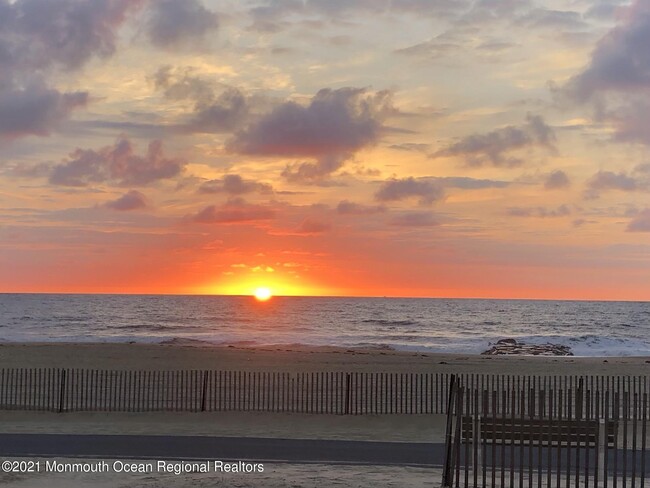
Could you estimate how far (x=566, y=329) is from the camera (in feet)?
385

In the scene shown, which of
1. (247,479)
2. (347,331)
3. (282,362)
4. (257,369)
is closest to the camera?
(247,479)

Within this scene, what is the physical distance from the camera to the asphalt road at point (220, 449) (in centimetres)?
1733

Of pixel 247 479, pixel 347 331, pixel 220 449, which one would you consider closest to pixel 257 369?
pixel 220 449

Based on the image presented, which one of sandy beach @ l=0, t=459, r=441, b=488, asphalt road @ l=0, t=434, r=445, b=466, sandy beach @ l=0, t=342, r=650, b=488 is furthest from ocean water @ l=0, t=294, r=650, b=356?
sandy beach @ l=0, t=459, r=441, b=488

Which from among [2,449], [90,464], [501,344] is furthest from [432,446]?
[501,344]

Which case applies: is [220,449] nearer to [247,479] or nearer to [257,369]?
[247,479]

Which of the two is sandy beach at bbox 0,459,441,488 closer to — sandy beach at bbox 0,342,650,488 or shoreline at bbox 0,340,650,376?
sandy beach at bbox 0,342,650,488

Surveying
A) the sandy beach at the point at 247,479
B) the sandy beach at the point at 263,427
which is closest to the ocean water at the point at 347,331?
the sandy beach at the point at 263,427

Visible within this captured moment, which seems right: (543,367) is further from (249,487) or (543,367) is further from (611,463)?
(249,487)

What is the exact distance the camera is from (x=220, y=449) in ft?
60.1

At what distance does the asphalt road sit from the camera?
56.9 feet

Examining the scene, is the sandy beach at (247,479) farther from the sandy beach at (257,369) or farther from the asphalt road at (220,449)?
the sandy beach at (257,369)

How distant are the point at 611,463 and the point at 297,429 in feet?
27.0

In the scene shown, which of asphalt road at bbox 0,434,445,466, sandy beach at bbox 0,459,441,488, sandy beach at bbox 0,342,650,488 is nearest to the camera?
sandy beach at bbox 0,459,441,488
